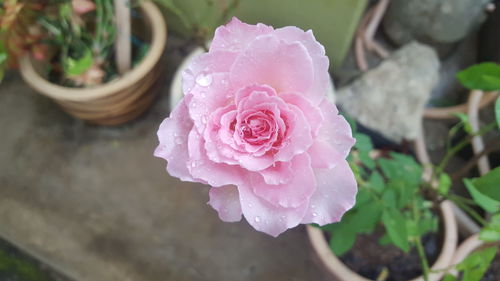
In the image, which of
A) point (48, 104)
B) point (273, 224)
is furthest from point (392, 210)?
point (48, 104)

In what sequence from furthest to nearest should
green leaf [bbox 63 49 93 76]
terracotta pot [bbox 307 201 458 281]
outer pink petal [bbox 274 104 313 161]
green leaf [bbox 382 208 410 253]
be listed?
green leaf [bbox 63 49 93 76] → terracotta pot [bbox 307 201 458 281] → green leaf [bbox 382 208 410 253] → outer pink petal [bbox 274 104 313 161]

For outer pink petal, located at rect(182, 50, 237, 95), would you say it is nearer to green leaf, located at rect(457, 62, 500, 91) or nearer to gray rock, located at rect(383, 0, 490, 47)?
green leaf, located at rect(457, 62, 500, 91)

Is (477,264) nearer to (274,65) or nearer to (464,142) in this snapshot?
(464,142)

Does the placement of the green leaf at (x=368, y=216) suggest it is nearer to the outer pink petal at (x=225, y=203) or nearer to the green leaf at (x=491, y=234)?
the green leaf at (x=491, y=234)

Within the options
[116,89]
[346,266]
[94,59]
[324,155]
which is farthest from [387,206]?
[94,59]

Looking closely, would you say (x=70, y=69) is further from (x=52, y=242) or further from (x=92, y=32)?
(x=52, y=242)

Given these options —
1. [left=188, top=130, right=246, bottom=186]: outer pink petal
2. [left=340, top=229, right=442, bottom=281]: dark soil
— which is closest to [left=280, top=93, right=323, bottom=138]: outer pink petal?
[left=188, top=130, right=246, bottom=186]: outer pink petal
